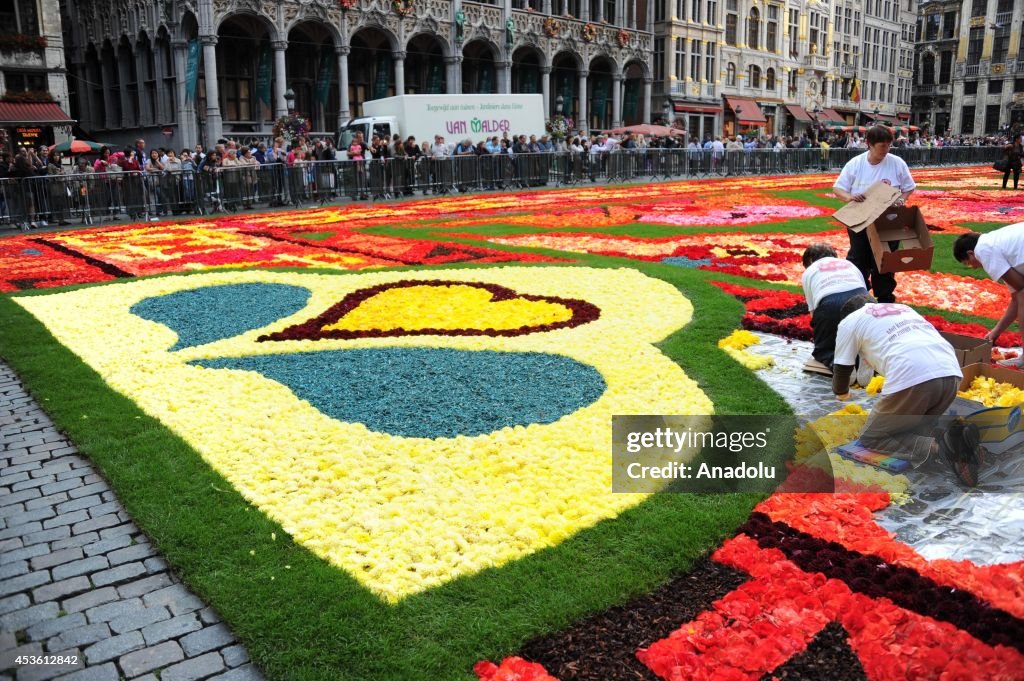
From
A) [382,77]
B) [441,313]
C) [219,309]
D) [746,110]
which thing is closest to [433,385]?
[441,313]

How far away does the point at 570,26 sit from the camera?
4856cm

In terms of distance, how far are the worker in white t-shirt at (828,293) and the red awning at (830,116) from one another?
63.9 metres

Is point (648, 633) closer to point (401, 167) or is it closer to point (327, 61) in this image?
point (401, 167)

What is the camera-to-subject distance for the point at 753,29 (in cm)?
6094

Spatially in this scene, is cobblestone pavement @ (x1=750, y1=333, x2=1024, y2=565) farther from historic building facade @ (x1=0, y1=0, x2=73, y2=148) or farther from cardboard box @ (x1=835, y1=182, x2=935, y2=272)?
historic building facade @ (x1=0, y1=0, x2=73, y2=148)

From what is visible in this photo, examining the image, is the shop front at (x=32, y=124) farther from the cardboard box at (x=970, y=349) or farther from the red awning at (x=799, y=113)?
the red awning at (x=799, y=113)

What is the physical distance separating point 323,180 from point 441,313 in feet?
47.9

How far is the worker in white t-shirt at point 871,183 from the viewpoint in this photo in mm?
7469

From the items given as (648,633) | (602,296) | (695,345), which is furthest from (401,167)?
(648,633)

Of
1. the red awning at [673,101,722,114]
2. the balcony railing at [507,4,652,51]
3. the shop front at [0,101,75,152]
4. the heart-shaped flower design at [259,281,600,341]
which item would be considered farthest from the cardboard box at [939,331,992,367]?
the red awning at [673,101,722,114]

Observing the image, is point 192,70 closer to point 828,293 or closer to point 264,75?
point 264,75

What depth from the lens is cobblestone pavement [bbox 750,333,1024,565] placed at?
3.72 meters

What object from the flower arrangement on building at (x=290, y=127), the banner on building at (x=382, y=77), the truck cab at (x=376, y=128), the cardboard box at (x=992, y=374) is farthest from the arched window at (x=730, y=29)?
the cardboard box at (x=992, y=374)

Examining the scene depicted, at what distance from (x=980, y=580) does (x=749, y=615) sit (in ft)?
3.23
